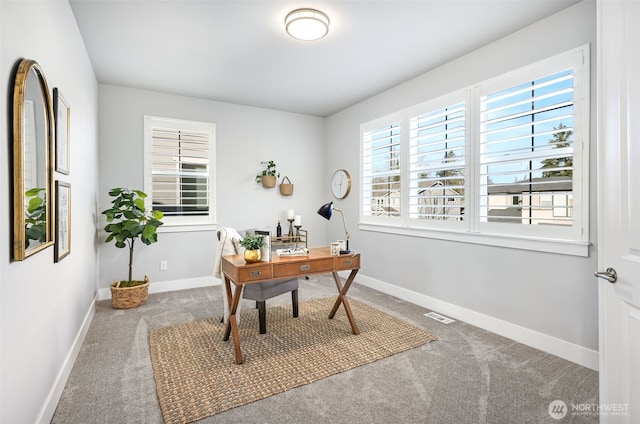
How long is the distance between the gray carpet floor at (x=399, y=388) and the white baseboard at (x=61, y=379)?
0.04m

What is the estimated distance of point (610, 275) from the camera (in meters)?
1.30

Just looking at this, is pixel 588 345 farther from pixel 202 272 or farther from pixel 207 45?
pixel 202 272

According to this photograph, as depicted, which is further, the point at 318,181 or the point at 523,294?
the point at 318,181

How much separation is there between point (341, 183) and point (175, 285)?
278 cm

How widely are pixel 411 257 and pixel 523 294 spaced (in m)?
1.28

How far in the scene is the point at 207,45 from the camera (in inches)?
116

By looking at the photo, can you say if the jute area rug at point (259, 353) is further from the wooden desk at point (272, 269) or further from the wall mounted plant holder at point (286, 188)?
the wall mounted plant holder at point (286, 188)

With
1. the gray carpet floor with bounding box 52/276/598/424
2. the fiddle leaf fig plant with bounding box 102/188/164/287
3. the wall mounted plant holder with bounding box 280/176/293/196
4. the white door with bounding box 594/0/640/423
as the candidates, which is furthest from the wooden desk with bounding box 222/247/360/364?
the wall mounted plant holder with bounding box 280/176/293/196

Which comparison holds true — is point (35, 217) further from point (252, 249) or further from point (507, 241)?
point (507, 241)

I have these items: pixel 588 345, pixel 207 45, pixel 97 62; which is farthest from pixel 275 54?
pixel 588 345

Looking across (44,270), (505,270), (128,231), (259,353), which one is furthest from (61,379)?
(505,270)

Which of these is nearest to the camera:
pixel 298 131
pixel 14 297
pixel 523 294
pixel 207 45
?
pixel 14 297

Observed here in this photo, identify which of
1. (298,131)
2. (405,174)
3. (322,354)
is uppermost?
(298,131)

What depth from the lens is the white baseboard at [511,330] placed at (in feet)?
7.76
